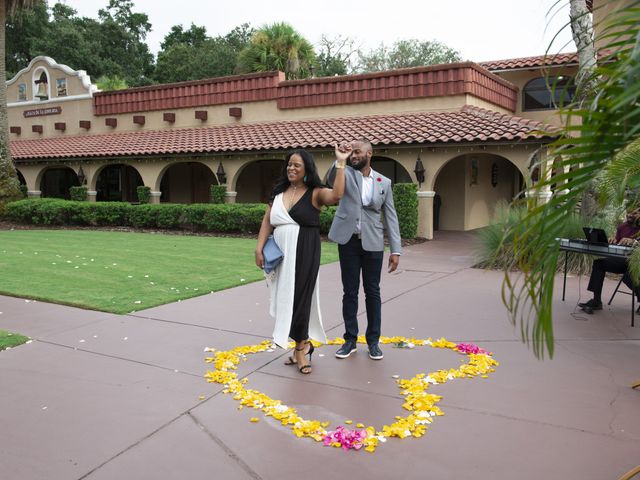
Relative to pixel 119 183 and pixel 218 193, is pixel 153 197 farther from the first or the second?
pixel 119 183

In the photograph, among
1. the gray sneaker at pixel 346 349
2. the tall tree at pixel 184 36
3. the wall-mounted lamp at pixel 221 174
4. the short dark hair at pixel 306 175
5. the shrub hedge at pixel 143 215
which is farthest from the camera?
the tall tree at pixel 184 36

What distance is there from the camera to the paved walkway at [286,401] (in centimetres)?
308

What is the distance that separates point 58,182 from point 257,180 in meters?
11.2

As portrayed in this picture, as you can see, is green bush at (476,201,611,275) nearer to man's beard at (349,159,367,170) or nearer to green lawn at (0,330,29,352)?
man's beard at (349,159,367,170)

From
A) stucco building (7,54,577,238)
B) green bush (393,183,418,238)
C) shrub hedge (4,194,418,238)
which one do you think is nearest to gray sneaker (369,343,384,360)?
stucco building (7,54,577,238)

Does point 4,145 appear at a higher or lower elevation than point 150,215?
higher

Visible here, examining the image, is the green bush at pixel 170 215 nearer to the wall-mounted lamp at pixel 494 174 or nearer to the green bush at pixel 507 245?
the green bush at pixel 507 245

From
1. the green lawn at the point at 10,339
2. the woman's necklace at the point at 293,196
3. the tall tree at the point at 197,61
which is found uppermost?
the tall tree at the point at 197,61

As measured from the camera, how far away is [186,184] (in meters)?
23.2

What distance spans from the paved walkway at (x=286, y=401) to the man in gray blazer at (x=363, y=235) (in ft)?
1.11

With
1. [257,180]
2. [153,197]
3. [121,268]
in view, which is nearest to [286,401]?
[121,268]

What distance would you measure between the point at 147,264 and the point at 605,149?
9252mm

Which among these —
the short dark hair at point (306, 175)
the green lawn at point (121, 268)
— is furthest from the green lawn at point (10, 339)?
the short dark hair at point (306, 175)

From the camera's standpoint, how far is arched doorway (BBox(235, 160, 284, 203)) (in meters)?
21.0
